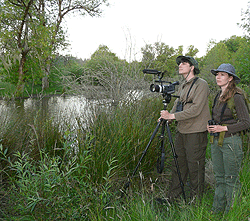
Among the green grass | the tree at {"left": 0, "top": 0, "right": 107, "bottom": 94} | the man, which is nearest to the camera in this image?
the green grass

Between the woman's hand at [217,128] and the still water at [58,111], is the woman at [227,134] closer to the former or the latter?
the woman's hand at [217,128]

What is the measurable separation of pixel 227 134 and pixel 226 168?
38cm

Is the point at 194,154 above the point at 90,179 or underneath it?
above

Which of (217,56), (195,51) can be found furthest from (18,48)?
(195,51)

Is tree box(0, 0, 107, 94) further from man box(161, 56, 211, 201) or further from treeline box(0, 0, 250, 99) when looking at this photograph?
man box(161, 56, 211, 201)

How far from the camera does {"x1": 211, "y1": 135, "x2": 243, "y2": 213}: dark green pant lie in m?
2.46

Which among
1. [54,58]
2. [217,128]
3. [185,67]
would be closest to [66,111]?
[185,67]

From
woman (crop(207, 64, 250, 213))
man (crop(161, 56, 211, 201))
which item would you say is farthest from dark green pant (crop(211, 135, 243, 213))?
man (crop(161, 56, 211, 201))

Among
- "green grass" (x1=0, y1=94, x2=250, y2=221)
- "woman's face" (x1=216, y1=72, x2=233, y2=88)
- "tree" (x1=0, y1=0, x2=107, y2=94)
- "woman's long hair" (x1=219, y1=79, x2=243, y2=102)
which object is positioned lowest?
"green grass" (x1=0, y1=94, x2=250, y2=221)

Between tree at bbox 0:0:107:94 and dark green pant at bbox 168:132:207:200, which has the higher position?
tree at bbox 0:0:107:94

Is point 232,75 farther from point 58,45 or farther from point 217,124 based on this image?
point 58,45

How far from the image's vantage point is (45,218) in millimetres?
2270

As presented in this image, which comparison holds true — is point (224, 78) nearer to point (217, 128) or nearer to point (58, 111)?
point (217, 128)

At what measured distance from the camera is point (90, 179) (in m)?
2.77
